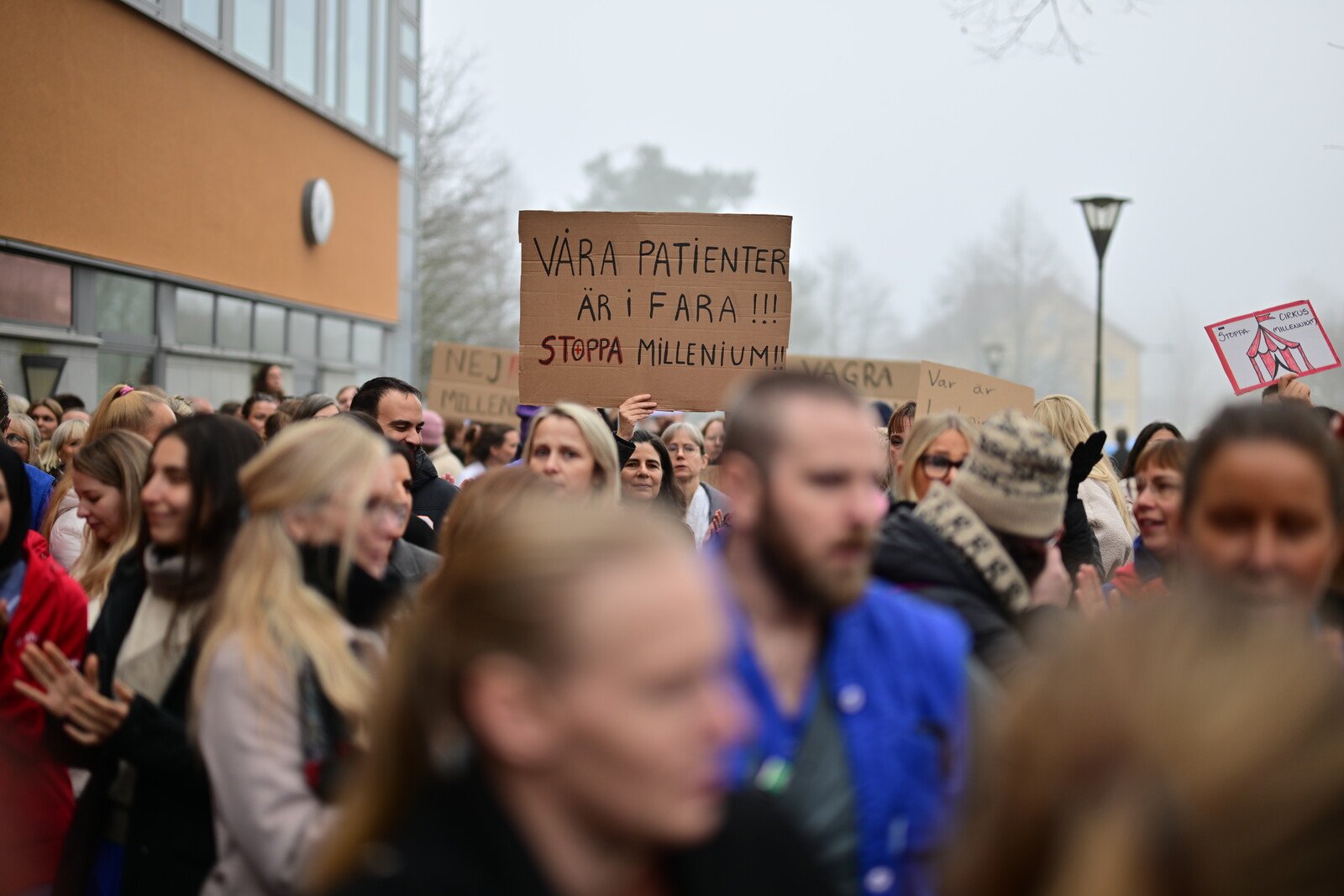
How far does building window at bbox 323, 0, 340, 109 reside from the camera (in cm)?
2266

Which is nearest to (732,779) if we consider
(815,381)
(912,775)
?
(912,775)

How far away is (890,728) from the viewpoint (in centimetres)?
246

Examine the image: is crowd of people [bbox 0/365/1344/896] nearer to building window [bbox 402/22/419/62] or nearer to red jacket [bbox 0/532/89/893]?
red jacket [bbox 0/532/89/893]

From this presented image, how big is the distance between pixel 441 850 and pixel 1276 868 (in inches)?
39.0

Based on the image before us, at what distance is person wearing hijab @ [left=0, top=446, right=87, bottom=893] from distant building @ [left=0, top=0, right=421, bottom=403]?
34.4ft

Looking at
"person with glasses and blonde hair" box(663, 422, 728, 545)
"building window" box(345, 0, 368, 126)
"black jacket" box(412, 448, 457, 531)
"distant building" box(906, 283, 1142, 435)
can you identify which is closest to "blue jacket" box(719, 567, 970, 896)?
"black jacket" box(412, 448, 457, 531)

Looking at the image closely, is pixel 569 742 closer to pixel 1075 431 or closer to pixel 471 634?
pixel 471 634

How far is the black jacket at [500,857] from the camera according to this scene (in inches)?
66.5

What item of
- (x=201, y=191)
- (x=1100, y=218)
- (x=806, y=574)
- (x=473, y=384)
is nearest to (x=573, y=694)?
(x=806, y=574)

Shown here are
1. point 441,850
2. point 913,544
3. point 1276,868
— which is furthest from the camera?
point 913,544

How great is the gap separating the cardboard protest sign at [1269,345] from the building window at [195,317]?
13.6 m

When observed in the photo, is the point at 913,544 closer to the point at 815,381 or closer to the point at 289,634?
the point at 815,381

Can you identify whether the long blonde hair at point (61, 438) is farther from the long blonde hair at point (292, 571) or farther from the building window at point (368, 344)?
the building window at point (368, 344)

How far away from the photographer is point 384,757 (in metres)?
1.91
